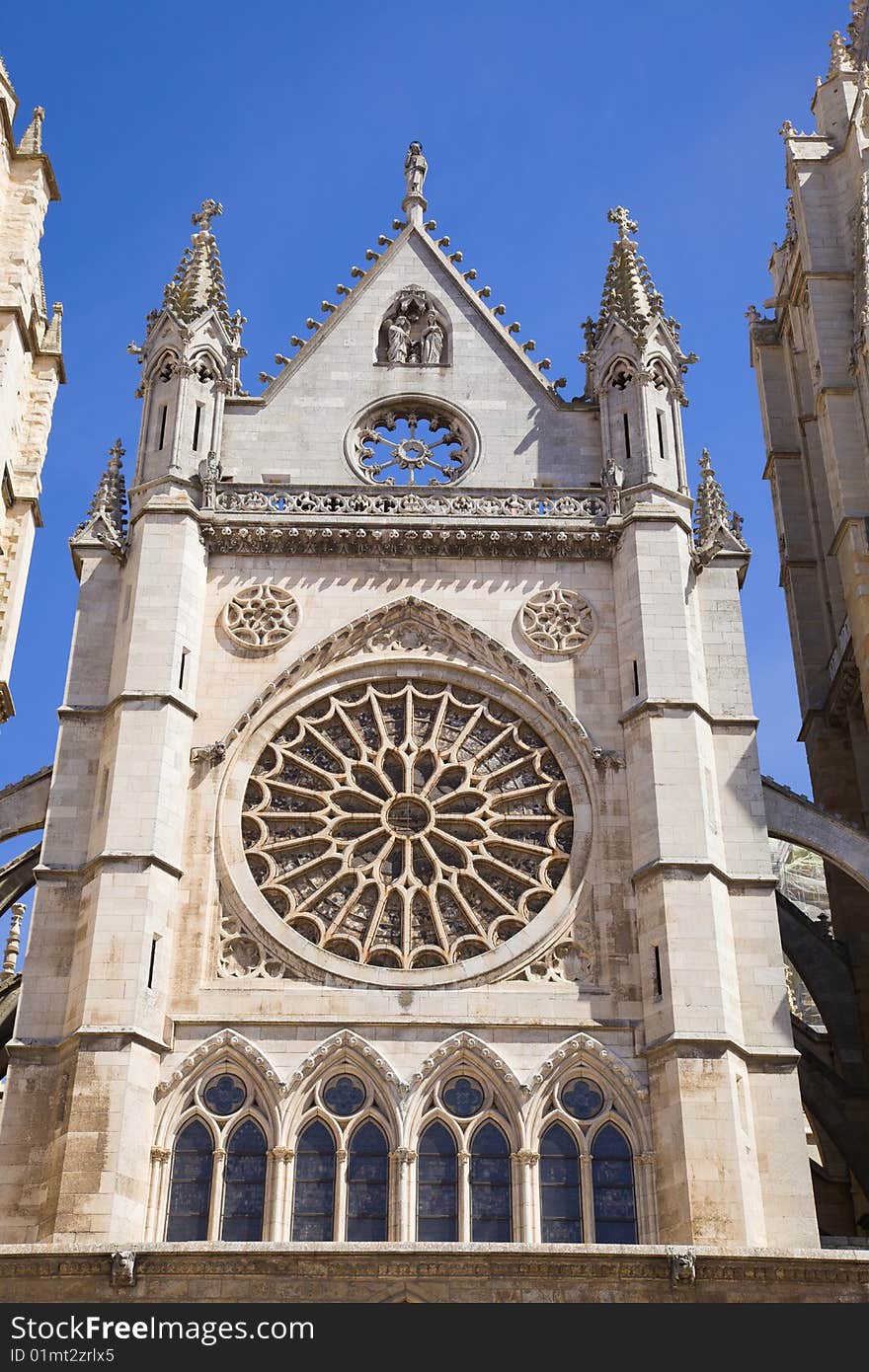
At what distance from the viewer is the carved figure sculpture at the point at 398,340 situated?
2405 cm

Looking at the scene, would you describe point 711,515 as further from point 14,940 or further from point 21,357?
point 14,940

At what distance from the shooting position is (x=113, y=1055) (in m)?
17.5

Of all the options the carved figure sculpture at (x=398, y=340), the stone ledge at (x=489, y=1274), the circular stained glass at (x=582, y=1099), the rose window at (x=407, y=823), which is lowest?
the stone ledge at (x=489, y=1274)

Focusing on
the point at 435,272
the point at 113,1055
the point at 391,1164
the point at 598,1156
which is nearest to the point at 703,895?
the point at 598,1156

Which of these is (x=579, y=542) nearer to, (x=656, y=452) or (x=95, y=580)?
(x=656, y=452)

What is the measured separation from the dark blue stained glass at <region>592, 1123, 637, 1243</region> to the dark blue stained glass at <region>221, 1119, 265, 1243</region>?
3311mm

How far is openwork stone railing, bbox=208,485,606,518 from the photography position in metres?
22.1

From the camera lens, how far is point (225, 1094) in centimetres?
1795

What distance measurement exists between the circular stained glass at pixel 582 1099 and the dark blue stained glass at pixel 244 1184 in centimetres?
312

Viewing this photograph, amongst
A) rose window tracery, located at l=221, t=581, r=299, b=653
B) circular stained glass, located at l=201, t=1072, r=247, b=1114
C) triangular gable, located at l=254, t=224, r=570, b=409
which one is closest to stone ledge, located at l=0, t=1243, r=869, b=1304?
circular stained glass, located at l=201, t=1072, r=247, b=1114

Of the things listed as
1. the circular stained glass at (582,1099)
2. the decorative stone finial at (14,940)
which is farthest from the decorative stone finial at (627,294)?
the decorative stone finial at (14,940)

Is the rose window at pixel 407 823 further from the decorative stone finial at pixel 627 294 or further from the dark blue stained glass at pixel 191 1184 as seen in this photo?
the decorative stone finial at pixel 627 294

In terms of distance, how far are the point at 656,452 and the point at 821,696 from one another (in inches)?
182
